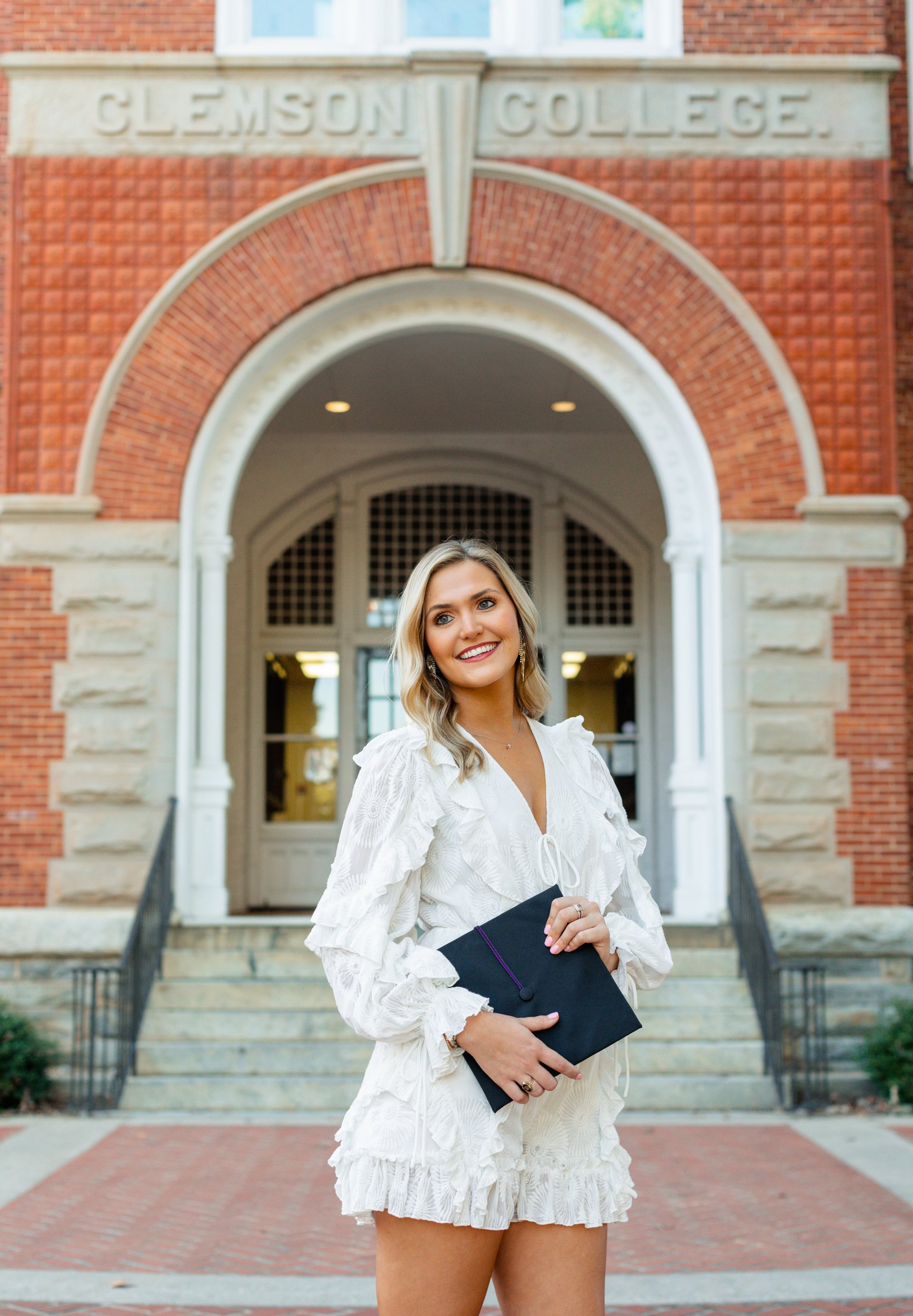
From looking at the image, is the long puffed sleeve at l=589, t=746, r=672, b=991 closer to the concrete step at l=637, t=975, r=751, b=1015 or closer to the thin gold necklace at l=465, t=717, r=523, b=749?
the thin gold necklace at l=465, t=717, r=523, b=749

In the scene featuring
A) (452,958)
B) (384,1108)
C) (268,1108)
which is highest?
(452,958)

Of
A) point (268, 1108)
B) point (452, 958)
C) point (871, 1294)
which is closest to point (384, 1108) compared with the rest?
point (452, 958)

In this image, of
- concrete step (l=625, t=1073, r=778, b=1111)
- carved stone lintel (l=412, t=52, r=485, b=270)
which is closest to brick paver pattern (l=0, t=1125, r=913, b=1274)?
concrete step (l=625, t=1073, r=778, b=1111)

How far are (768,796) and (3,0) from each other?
864cm

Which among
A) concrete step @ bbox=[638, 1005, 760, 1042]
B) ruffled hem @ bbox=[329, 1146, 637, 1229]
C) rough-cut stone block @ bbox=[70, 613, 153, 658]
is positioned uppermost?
rough-cut stone block @ bbox=[70, 613, 153, 658]

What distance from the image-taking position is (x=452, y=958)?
219 centimetres

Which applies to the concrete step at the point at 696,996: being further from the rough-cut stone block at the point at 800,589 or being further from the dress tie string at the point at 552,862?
the dress tie string at the point at 552,862

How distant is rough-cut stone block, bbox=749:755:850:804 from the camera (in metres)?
9.13

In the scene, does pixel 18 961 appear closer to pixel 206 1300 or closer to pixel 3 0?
pixel 206 1300

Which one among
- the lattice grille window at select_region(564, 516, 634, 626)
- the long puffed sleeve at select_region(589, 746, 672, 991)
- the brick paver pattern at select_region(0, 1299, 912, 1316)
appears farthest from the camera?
the lattice grille window at select_region(564, 516, 634, 626)

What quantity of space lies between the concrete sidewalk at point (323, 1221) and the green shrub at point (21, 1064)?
397 millimetres

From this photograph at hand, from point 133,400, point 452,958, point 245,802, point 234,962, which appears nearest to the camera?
point 452,958

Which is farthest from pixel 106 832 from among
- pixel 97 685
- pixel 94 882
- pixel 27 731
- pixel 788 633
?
pixel 788 633

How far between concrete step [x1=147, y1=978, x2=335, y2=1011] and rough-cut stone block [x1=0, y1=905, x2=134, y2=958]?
21.6 inches
